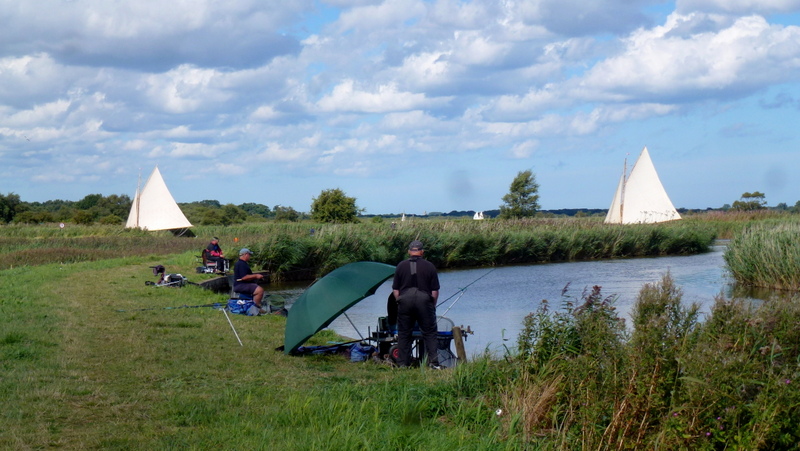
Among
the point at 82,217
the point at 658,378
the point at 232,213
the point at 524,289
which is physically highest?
the point at 232,213

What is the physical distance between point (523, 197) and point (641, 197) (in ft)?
30.9

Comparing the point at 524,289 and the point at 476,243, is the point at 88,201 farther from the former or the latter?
the point at 524,289

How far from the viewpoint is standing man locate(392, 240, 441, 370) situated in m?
8.75

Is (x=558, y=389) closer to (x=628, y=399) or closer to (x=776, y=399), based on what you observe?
(x=628, y=399)

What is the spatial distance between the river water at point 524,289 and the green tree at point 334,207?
69.3ft

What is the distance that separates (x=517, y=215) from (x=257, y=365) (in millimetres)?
50428

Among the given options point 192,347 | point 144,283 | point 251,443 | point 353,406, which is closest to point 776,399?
point 353,406

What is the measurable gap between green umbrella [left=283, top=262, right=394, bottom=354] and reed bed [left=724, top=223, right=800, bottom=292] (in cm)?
1364

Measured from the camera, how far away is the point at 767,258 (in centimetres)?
2014

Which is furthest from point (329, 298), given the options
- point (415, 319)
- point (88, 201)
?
point (88, 201)

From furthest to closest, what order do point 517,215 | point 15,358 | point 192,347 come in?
point 517,215, point 192,347, point 15,358

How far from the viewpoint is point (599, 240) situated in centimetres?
3562

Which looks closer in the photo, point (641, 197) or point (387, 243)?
point (387, 243)

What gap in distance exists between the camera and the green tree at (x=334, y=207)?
50.6m
